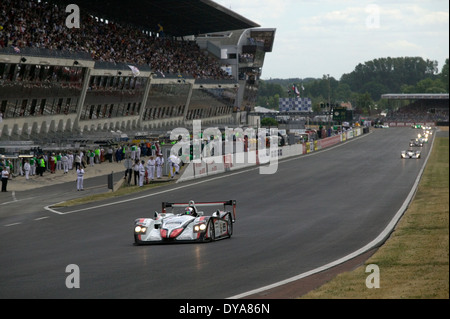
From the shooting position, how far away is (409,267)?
14844 mm

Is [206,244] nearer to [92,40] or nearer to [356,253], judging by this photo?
[356,253]

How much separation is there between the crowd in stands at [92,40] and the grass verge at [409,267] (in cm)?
3304

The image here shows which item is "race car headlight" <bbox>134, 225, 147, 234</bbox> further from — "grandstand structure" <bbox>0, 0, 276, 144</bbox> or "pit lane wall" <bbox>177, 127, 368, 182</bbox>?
"grandstand structure" <bbox>0, 0, 276, 144</bbox>

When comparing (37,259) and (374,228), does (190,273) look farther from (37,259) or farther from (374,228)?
(374,228)

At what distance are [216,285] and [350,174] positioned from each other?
33.9m

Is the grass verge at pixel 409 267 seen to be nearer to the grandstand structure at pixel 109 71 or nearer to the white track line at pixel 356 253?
the white track line at pixel 356 253

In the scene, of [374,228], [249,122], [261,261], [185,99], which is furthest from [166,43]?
[261,261]

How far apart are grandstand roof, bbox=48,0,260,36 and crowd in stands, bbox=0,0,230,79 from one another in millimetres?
1826

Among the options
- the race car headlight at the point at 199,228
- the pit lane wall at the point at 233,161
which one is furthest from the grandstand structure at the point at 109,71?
the race car headlight at the point at 199,228

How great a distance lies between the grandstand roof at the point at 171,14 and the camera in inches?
3054

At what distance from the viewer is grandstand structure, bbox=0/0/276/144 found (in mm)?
52041

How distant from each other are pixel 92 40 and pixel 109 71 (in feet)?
9.84

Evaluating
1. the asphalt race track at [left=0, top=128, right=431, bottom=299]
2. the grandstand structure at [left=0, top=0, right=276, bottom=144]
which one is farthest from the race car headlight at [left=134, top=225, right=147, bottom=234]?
the grandstand structure at [left=0, top=0, right=276, bottom=144]

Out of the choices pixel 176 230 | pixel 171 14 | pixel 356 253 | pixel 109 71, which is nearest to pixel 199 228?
pixel 176 230
